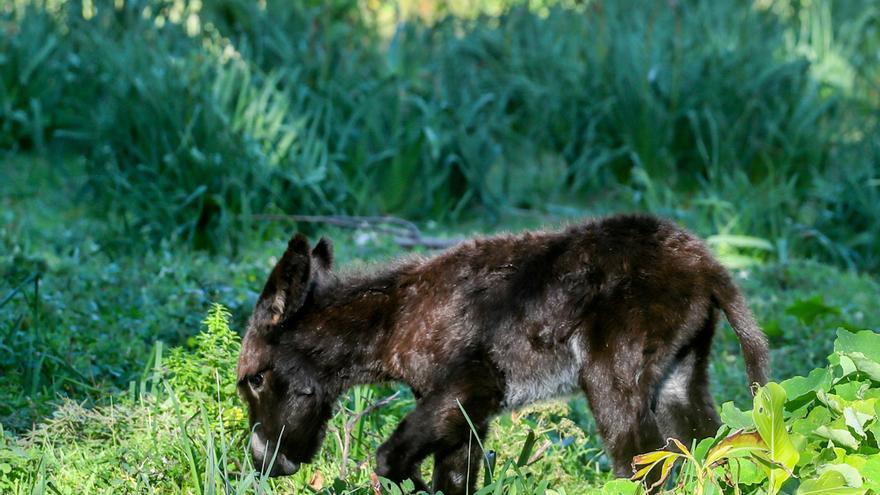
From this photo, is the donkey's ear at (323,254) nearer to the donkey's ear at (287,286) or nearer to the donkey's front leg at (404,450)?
the donkey's ear at (287,286)

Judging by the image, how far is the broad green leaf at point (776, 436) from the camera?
149 inches

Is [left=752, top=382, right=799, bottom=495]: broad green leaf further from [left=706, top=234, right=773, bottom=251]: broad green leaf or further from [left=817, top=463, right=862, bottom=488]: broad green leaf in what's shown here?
[left=706, top=234, right=773, bottom=251]: broad green leaf

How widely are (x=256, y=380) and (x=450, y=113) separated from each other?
16.3 feet

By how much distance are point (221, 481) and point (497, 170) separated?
19.1 ft

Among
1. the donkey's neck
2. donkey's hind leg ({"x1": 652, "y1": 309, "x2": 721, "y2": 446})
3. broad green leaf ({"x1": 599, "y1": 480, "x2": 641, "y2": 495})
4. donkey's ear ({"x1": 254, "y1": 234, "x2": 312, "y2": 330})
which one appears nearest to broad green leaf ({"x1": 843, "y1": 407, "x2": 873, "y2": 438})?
broad green leaf ({"x1": 599, "y1": 480, "x2": 641, "y2": 495})

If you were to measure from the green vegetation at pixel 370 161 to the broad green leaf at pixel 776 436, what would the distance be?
1.39 meters

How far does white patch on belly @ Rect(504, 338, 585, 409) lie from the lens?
4859 millimetres

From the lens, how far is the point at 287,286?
16.8ft

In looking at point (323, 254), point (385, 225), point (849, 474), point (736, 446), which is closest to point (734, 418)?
point (736, 446)

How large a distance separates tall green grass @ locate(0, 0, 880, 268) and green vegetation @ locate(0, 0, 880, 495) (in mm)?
25

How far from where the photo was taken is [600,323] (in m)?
4.78

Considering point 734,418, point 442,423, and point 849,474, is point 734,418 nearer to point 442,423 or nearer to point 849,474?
point 849,474

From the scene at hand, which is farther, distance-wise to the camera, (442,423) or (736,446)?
(442,423)

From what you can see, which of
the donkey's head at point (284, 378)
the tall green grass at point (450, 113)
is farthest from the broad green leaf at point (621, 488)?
the tall green grass at point (450, 113)
